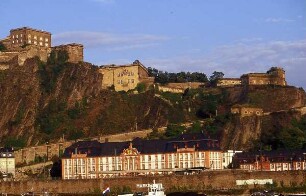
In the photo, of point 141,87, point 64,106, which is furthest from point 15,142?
point 141,87

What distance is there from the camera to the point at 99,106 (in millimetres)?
124250

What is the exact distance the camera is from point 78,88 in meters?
→ 126

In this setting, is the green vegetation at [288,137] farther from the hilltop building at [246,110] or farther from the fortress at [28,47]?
the fortress at [28,47]

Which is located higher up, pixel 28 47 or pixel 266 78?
pixel 28 47

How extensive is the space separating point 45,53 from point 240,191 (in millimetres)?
58567

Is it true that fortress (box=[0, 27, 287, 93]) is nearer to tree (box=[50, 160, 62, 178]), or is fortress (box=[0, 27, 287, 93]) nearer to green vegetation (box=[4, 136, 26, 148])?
green vegetation (box=[4, 136, 26, 148])

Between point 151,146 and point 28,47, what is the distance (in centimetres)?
3972

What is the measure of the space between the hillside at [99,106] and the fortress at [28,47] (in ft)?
4.97

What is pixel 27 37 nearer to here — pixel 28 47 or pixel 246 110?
pixel 28 47

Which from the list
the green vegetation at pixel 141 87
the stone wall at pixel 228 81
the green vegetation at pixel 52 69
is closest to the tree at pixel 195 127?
the green vegetation at pixel 141 87

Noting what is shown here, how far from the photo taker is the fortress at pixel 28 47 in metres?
131

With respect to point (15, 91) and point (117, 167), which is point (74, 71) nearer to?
point (15, 91)

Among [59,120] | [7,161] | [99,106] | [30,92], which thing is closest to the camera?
[7,161]

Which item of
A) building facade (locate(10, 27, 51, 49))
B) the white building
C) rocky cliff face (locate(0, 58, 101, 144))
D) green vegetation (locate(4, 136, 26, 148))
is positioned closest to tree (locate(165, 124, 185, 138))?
the white building
